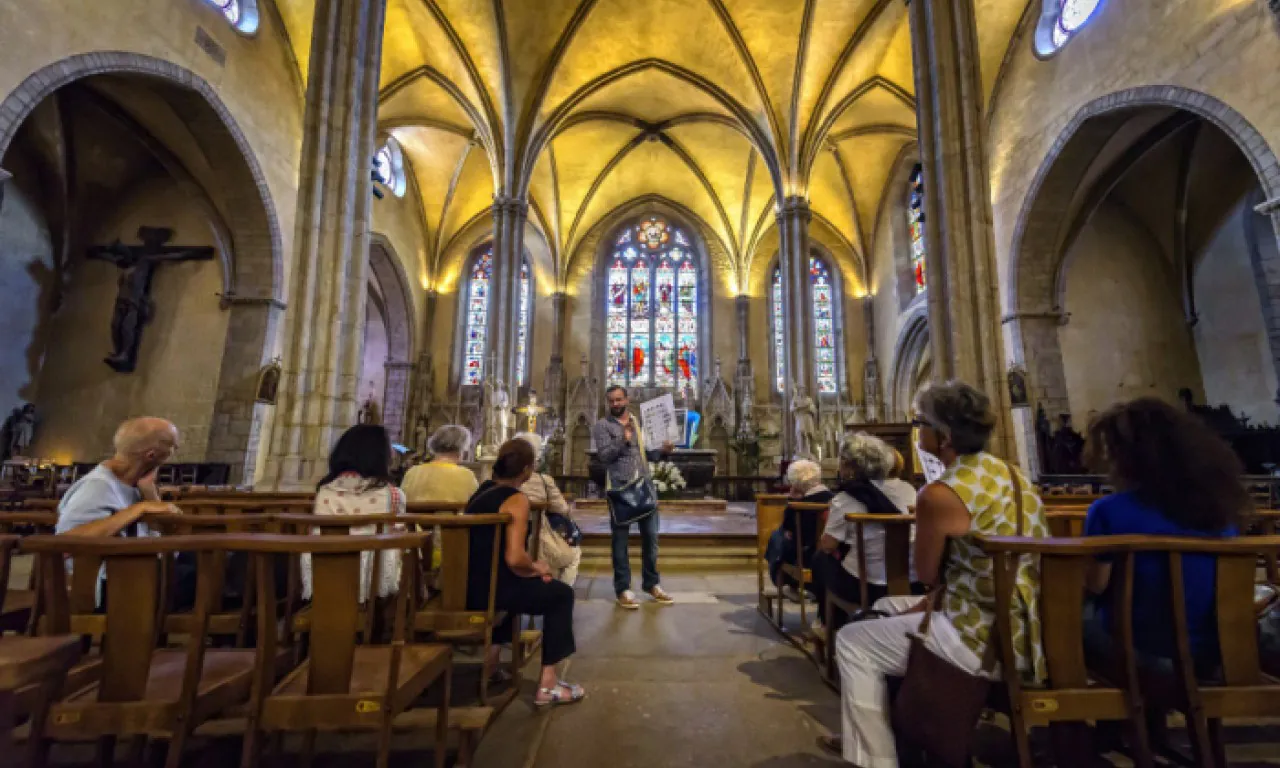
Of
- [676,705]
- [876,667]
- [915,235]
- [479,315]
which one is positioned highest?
[915,235]

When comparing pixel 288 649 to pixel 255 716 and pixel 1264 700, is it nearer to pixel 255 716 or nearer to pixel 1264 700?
pixel 255 716

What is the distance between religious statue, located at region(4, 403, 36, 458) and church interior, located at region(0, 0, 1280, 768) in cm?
6

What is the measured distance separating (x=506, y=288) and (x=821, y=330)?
10.9 meters

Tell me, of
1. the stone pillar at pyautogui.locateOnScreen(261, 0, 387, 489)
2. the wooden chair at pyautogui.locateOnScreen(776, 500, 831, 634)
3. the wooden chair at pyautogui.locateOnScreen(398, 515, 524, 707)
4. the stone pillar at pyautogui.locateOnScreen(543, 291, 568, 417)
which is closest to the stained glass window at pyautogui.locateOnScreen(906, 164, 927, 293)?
the stone pillar at pyautogui.locateOnScreen(543, 291, 568, 417)

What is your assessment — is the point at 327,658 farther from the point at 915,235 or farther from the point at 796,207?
the point at 915,235

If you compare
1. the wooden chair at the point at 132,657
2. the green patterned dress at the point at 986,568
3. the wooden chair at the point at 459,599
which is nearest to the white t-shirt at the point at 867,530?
the green patterned dress at the point at 986,568

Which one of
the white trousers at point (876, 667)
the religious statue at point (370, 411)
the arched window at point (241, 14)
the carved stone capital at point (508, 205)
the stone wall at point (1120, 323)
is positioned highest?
the arched window at point (241, 14)

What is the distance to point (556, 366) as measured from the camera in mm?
18641

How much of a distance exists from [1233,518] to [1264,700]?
1.62 feet

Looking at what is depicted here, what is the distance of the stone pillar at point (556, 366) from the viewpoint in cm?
1838

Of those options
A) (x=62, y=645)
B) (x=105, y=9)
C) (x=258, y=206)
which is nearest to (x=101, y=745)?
(x=62, y=645)

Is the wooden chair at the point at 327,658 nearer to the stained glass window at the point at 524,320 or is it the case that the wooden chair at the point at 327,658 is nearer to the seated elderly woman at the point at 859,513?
the seated elderly woman at the point at 859,513

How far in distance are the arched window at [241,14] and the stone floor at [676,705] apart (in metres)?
11.6

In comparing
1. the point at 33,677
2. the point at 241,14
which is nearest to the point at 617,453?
the point at 33,677
